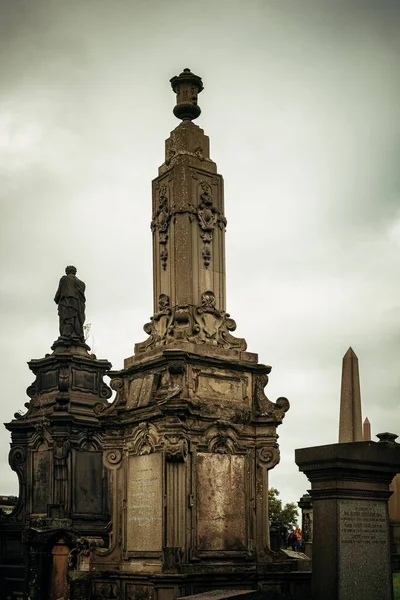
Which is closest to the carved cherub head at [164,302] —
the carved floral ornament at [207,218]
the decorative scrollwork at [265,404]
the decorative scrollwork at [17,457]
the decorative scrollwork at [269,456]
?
the carved floral ornament at [207,218]

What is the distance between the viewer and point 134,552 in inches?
628

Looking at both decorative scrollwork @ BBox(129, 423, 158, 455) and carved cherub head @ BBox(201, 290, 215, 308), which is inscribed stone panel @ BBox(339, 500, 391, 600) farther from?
carved cherub head @ BBox(201, 290, 215, 308)

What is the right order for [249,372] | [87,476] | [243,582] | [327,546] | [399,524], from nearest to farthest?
[327,546] < [243,582] < [249,372] < [87,476] < [399,524]

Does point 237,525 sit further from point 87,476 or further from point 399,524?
point 399,524

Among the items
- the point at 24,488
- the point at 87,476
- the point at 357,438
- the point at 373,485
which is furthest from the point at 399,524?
the point at 373,485

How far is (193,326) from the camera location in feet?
54.4

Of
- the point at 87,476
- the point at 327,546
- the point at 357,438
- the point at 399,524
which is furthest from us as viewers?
the point at 399,524

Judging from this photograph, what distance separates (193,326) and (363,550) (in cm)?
653

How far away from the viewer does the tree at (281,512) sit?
41375mm

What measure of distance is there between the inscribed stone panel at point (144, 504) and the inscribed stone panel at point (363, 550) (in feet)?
16.9

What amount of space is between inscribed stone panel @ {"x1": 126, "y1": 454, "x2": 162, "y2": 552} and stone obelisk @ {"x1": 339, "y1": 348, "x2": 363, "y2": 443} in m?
8.06

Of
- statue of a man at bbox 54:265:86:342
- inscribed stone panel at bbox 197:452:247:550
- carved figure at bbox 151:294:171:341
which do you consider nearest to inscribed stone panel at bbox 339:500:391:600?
inscribed stone panel at bbox 197:452:247:550

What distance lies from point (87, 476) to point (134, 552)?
8326 mm

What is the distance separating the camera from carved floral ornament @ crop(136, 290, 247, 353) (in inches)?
652
